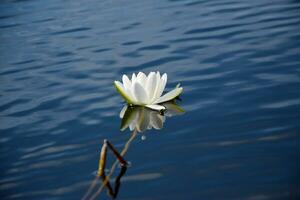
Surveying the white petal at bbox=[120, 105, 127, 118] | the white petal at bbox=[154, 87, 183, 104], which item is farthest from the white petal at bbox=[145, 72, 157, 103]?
the white petal at bbox=[120, 105, 127, 118]

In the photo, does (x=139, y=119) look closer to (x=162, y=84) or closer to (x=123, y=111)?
(x=123, y=111)

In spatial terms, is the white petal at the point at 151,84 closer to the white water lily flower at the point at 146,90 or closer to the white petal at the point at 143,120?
the white water lily flower at the point at 146,90

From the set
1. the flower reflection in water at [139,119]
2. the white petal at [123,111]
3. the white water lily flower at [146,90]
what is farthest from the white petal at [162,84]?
the white petal at [123,111]

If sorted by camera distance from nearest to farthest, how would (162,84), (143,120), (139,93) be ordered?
(143,120), (139,93), (162,84)

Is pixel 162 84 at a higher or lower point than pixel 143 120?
higher

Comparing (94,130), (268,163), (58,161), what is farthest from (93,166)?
(268,163)

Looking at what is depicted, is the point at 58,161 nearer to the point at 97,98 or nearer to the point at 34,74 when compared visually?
the point at 97,98

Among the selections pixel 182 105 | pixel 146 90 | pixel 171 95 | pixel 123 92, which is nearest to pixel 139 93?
pixel 146 90
